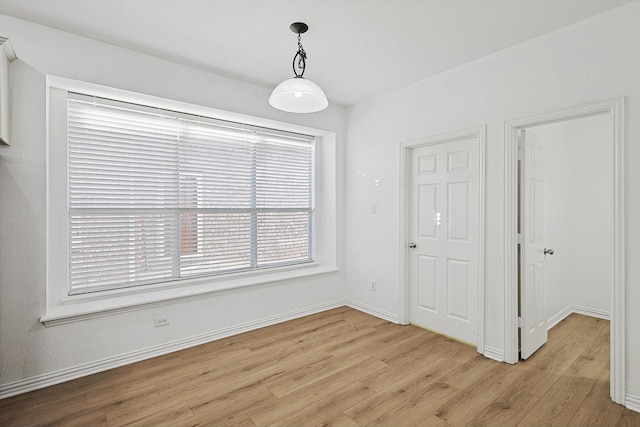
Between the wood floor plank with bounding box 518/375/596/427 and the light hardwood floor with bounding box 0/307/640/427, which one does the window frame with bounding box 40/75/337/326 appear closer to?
the light hardwood floor with bounding box 0/307/640/427

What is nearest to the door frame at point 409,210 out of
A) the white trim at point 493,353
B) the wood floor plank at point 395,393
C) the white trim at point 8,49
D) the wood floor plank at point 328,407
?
the white trim at point 493,353

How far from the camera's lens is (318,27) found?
2.47 metres

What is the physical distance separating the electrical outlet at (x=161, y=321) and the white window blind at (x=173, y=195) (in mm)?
402

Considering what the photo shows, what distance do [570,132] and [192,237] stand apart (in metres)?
4.67

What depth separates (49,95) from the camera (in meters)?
2.66

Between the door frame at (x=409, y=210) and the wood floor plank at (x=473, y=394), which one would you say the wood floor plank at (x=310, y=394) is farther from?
the door frame at (x=409, y=210)

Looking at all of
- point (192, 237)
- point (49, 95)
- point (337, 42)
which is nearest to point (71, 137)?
point (49, 95)

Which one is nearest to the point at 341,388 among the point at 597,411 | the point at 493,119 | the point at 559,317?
the point at 597,411

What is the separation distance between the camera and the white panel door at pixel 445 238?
3.18m

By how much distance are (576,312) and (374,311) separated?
8.45ft

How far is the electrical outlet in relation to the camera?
9.77ft

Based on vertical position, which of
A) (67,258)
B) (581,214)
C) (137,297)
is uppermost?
(581,214)

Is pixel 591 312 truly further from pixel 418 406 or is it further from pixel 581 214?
pixel 418 406

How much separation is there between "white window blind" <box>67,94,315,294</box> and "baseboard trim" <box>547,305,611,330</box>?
3.15m
